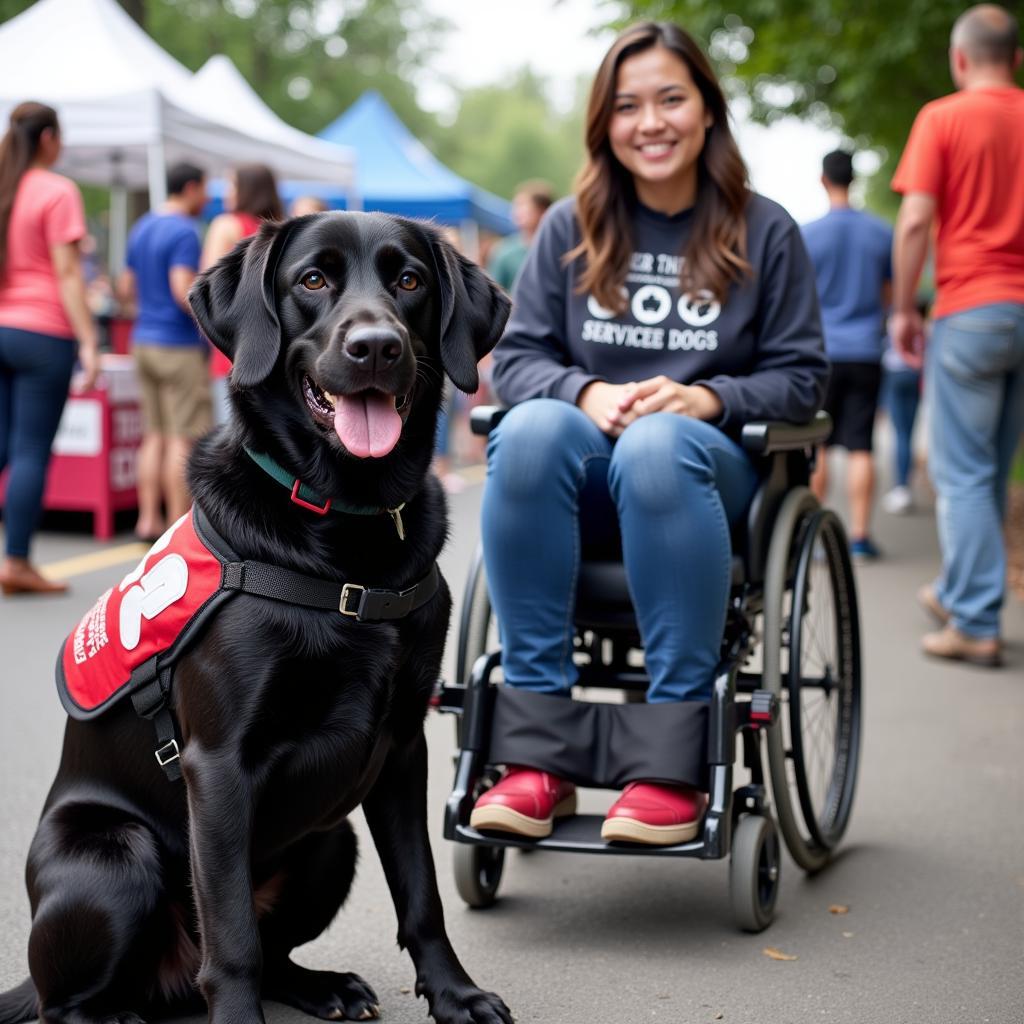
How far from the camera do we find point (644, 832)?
3018mm

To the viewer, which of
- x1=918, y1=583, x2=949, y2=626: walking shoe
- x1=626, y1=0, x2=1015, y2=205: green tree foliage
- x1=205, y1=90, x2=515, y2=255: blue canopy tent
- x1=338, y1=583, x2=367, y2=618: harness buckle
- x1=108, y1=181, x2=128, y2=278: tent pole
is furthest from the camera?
x1=205, y1=90, x2=515, y2=255: blue canopy tent

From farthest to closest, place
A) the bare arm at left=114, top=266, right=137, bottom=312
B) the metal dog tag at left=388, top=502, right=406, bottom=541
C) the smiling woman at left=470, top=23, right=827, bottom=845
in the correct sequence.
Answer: the bare arm at left=114, top=266, right=137, bottom=312, the smiling woman at left=470, top=23, right=827, bottom=845, the metal dog tag at left=388, top=502, right=406, bottom=541

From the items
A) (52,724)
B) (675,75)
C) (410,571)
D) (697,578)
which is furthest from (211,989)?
(52,724)

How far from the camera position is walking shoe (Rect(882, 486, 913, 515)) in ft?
36.8

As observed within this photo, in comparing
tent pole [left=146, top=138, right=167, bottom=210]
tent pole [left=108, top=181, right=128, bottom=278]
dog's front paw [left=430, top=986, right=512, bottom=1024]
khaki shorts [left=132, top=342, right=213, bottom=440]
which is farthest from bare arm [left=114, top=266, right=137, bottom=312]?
dog's front paw [left=430, top=986, right=512, bottom=1024]

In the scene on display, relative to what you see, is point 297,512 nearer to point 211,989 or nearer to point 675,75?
point 211,989

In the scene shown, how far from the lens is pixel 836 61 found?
10.7 metres

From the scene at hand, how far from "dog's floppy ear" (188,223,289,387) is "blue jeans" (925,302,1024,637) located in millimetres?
3835

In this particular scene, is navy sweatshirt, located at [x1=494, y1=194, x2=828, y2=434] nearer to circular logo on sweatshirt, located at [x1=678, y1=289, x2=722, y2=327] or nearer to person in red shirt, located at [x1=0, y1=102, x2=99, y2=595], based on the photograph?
circular logo on sweatshirt, located at [x1=678, y1=289, x2=722, y2=327]

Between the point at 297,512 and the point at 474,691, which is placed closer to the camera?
the point at 297,512

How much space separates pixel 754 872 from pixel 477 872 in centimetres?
63

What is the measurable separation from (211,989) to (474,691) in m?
1.02

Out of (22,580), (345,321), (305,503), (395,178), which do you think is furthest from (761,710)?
(395,178)

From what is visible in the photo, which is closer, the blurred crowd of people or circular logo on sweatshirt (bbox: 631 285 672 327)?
circular logo on sweatshirt (bbox: 631 285 672 327)
